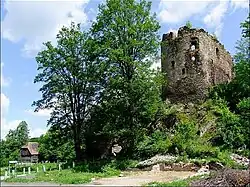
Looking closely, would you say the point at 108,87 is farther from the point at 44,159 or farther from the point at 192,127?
the point at 44,159

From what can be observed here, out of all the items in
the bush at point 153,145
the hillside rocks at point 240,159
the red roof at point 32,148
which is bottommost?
A: the hillside rocks at point 240,159

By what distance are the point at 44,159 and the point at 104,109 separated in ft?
90.7

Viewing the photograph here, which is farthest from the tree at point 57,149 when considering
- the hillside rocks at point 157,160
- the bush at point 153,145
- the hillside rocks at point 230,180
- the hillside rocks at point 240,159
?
the hillside rocks at point 230,180

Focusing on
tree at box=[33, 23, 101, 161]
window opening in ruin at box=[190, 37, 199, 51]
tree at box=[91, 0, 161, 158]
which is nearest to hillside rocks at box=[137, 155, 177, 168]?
tree at box=[91, 0, 161, 158]

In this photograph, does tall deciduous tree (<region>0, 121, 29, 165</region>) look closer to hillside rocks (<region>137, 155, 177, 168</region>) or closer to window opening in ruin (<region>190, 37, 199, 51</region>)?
window opening in ruin (<region>190, 37, 199, 51</region>)

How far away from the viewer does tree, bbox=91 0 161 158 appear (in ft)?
105

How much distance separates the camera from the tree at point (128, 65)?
31953 millimetres

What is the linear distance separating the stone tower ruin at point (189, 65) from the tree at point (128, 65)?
7.67m

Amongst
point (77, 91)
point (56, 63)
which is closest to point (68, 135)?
point (77, 91)

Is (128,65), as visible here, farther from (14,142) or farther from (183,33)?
(14,142)

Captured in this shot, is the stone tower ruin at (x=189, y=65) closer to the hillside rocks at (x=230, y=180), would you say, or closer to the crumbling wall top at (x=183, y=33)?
the crumbling wall top at (x=183, y=33)

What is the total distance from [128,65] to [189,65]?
10328 millimetres

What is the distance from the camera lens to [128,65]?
33062 mm

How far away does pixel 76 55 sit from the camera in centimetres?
3769
